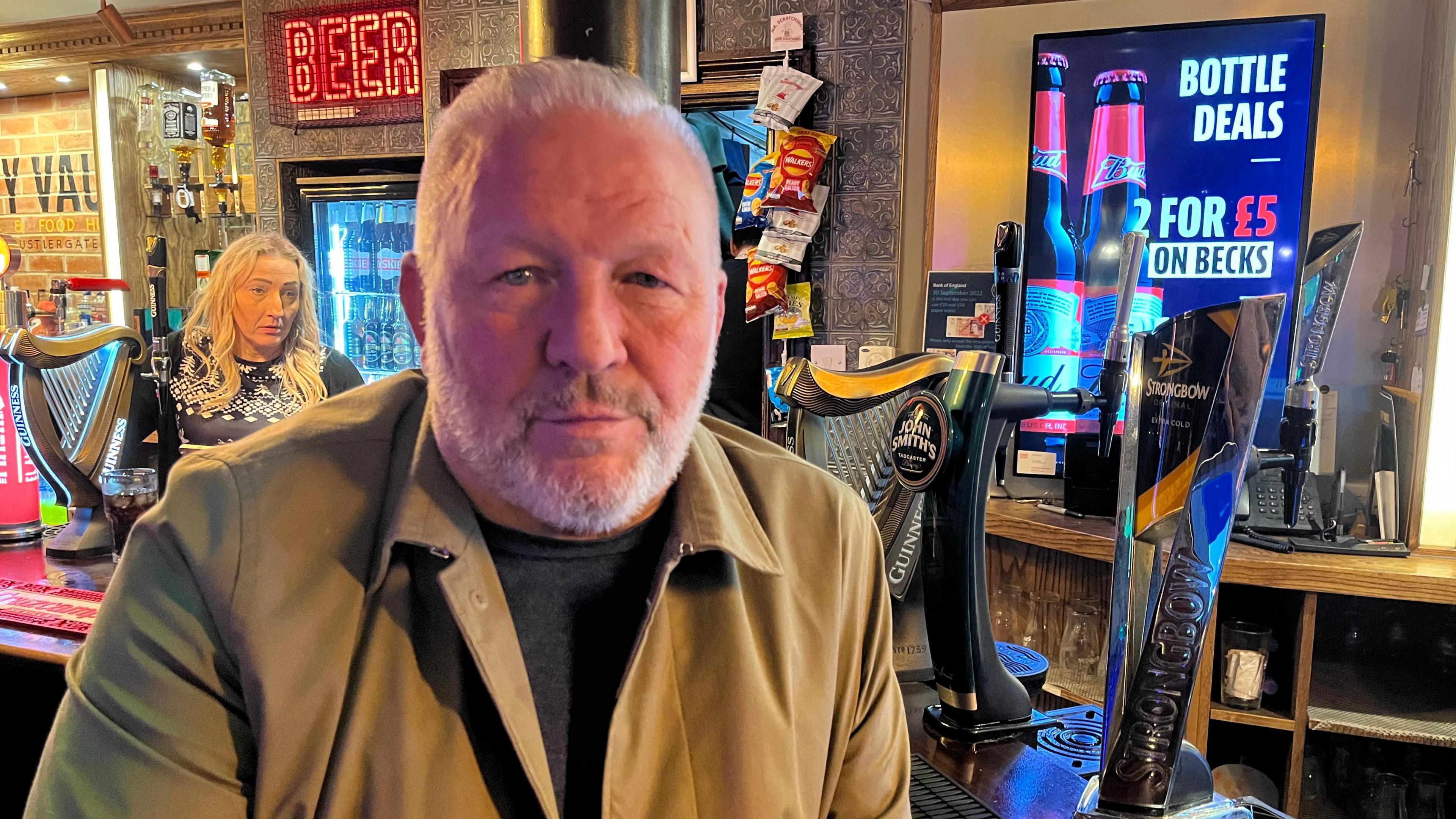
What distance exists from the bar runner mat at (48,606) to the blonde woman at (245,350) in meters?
0.45

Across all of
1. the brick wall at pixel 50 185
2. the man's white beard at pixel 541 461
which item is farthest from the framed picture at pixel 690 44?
the brick wall at pixel 50 185

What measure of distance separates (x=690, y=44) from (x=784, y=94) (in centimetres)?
45

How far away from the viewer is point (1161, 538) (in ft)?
3.29

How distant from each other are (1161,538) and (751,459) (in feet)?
1.56

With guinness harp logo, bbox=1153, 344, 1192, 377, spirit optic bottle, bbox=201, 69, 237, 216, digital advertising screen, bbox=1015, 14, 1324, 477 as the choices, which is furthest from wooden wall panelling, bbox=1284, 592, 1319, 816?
spirit optic bottle, bbox=201, 69, 237, 216

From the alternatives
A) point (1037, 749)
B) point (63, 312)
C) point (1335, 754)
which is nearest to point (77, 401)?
point (63, 312)

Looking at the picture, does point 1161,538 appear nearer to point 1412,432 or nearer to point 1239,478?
Answer: point 1239,478

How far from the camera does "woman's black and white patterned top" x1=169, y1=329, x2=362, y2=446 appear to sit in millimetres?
2197

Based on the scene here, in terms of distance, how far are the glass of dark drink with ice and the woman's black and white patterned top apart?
0.23 m

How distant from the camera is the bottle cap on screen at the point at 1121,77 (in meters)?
2.88

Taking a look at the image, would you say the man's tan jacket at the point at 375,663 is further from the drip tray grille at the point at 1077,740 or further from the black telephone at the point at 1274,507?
the black telephone at the point at 1274,507

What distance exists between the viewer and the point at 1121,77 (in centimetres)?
289

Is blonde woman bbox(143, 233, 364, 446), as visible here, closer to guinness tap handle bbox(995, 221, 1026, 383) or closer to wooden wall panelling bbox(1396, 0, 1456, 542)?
guinness tap handle bbox(995, 221, 1026, 383)

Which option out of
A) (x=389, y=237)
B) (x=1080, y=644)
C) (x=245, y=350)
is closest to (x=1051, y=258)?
(x=1080, y=644)
